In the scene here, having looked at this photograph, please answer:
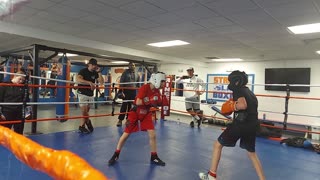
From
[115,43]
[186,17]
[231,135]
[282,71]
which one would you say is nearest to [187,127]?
[186,17]

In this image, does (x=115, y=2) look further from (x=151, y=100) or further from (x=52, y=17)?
(x=151, y=100)

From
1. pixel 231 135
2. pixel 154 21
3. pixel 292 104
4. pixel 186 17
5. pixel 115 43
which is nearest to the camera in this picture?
pixel 231 135

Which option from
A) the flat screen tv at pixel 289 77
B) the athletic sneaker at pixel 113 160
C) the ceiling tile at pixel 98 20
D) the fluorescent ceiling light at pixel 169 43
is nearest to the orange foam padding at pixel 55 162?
the athletic sneaker at pixel 113 160

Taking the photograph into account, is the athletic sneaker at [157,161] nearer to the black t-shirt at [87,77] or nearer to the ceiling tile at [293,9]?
the black t-shirt at [87,77]

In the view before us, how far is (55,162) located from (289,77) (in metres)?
9.35

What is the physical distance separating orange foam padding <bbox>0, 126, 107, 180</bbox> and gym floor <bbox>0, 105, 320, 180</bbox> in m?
1.74

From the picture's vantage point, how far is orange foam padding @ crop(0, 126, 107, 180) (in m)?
0.51

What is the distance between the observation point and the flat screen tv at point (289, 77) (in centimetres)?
829

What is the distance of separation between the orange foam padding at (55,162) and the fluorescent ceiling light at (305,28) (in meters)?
5.07

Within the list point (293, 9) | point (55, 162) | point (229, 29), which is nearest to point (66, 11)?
point (229, 29)

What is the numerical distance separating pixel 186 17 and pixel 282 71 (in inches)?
232

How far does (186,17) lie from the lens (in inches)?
172

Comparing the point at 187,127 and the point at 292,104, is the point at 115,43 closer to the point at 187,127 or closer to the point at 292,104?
the point at 187,127

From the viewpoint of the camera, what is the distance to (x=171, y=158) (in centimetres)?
303
